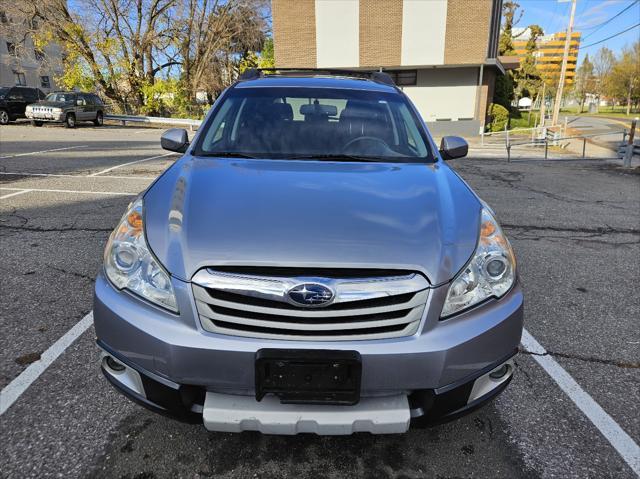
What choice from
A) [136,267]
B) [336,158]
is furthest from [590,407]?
[136,267]

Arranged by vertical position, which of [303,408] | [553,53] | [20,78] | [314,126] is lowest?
[303,408]

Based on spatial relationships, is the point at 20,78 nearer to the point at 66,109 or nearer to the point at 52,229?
the point at 66,109

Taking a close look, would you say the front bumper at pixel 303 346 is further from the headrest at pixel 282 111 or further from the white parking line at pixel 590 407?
the headrest at pixel 282 111

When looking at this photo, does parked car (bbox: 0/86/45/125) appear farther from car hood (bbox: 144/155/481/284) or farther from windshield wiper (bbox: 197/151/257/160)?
car hood (bbox: 144/155/481/284)

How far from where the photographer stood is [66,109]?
21516mm

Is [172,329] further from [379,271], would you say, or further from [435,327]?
[435,327]

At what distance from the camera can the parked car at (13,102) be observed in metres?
21.8

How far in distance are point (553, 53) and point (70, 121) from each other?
326ft

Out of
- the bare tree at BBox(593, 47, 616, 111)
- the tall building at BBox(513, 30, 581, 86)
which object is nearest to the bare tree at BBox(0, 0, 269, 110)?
the tall building at BBox(513, 30, 581, 86)

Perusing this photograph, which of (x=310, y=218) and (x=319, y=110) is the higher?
(x=319, y=110)

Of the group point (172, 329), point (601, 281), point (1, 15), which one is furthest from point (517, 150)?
point (1, 15)

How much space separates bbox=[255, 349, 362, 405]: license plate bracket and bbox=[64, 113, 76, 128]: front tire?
23.8m

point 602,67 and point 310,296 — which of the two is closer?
point 310,296

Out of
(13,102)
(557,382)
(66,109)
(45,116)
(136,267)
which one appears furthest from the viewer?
(13,102)
